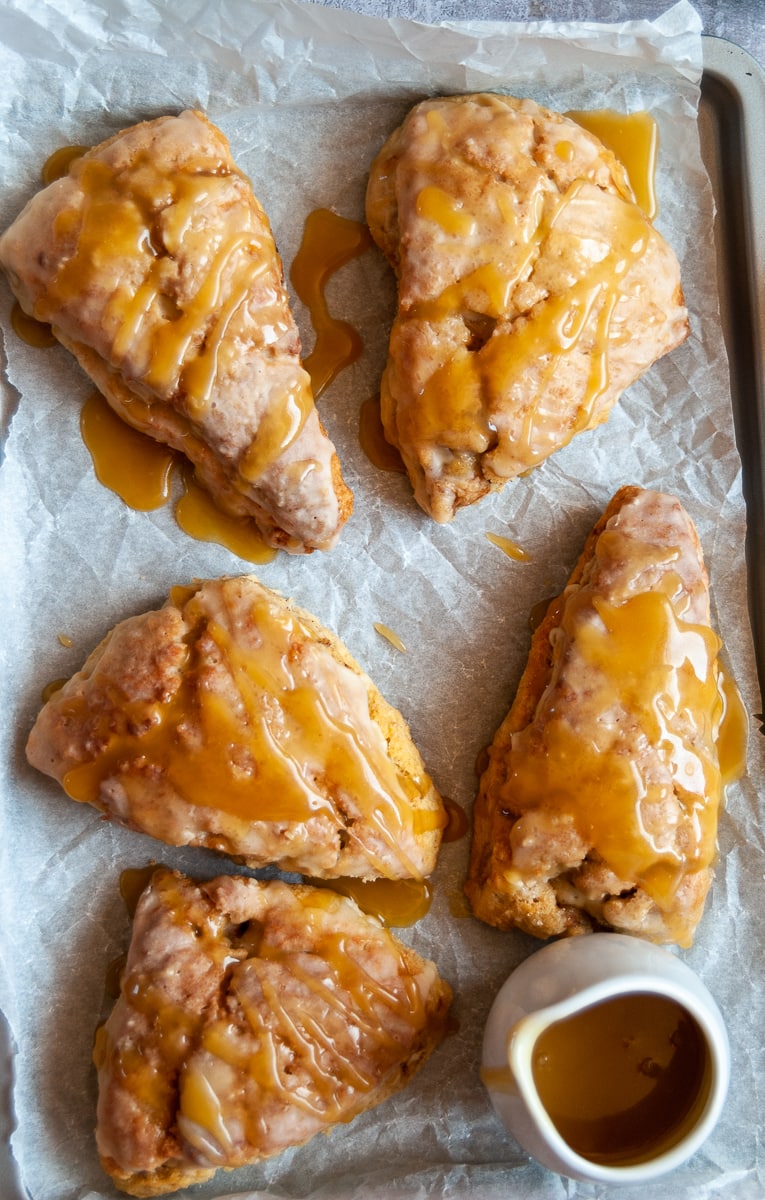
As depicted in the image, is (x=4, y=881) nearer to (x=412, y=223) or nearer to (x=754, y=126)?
(x=412, y=223)

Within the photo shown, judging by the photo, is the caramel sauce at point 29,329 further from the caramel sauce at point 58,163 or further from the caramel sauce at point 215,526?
the caramel sauce at point 215,526

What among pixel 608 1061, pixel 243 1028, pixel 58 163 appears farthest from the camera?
pixel 58 163

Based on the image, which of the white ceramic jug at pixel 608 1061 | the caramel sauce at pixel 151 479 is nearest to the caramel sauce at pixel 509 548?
the caramel sauce at pixel 151 479

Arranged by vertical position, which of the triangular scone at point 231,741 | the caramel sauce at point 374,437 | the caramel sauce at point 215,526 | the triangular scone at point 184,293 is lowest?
the triangular scone at point 231,741

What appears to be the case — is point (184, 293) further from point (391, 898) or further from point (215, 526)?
point (391, 898)

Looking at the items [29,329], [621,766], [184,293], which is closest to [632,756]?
[621,766]

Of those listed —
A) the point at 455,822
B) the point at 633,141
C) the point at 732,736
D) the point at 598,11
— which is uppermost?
the point at 598,11
